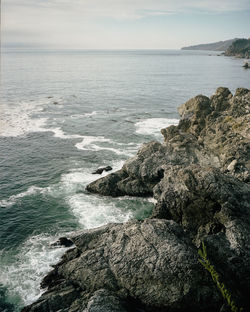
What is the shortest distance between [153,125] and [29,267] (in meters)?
52.8

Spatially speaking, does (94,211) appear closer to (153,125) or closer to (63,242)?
(63,242)

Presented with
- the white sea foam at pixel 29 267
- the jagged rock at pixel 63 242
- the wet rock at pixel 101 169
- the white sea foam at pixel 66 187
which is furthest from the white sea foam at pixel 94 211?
the wet rock at pixel 101 169

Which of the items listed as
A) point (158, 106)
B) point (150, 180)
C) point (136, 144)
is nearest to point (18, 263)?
point (150, 180)

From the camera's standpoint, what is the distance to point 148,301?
19.7m

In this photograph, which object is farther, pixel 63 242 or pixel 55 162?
pixel 55 162

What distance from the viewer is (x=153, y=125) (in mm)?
72312

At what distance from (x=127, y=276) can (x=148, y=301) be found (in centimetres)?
232

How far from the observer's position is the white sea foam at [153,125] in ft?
221

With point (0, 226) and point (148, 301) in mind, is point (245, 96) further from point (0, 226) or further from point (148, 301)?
point (0, 226)

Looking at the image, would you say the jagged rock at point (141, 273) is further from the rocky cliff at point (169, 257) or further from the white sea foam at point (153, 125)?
the white sea foam at point (153, 125)

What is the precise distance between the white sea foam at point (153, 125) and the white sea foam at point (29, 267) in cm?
4214

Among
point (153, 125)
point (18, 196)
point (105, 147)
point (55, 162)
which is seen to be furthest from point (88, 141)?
point (18, 196)

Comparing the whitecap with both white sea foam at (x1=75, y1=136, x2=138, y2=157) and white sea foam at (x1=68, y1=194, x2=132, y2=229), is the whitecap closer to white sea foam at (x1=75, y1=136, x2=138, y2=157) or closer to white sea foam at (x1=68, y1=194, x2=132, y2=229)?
white sea foam at (x1=75, y1=136, x2=138, y2=157)

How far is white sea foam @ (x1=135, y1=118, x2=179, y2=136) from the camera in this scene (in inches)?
2647
